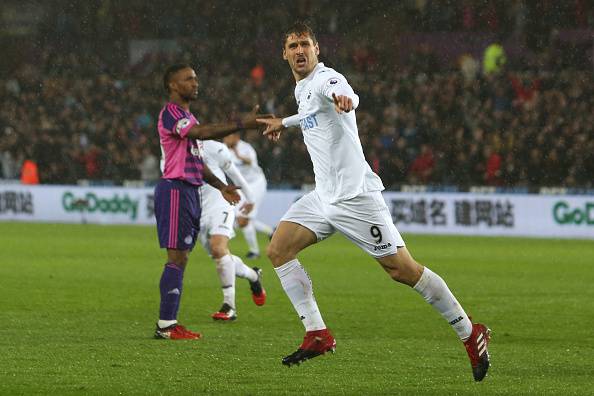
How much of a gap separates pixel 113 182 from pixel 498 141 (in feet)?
29.9

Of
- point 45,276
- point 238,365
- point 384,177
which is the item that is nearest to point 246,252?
point 45,276

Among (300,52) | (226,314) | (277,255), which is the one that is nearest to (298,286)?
(277,255)

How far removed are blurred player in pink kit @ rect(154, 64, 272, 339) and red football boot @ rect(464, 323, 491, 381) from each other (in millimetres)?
2772

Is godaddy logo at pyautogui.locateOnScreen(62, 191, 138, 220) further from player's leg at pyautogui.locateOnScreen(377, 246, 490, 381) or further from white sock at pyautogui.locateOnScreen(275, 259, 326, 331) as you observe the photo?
player's leg at pyautogui.locateOnScreen(377, 246, 490, 381)

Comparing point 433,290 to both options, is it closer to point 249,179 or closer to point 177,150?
point 177,150

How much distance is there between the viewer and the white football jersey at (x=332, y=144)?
789 centimetres

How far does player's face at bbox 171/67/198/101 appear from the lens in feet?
32.9

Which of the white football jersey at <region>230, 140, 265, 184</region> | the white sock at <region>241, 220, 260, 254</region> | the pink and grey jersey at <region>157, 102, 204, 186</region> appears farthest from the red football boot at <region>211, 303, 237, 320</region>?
the white football jersey at <region>230, 140, 265, 184</region>

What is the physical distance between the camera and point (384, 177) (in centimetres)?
2764

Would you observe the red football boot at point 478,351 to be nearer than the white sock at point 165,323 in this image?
Yes

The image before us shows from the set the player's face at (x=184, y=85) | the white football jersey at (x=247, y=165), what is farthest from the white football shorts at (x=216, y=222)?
the white football jersey at (x=247, y=165)

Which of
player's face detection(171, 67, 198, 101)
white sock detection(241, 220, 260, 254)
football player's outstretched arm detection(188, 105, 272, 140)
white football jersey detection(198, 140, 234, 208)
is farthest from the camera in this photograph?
white sock detection(241, 220, 260, 254)

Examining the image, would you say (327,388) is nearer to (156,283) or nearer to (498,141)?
(156,283)

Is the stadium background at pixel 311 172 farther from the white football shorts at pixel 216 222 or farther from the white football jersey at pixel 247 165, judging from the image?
the white football jersey at pixel 247 165
